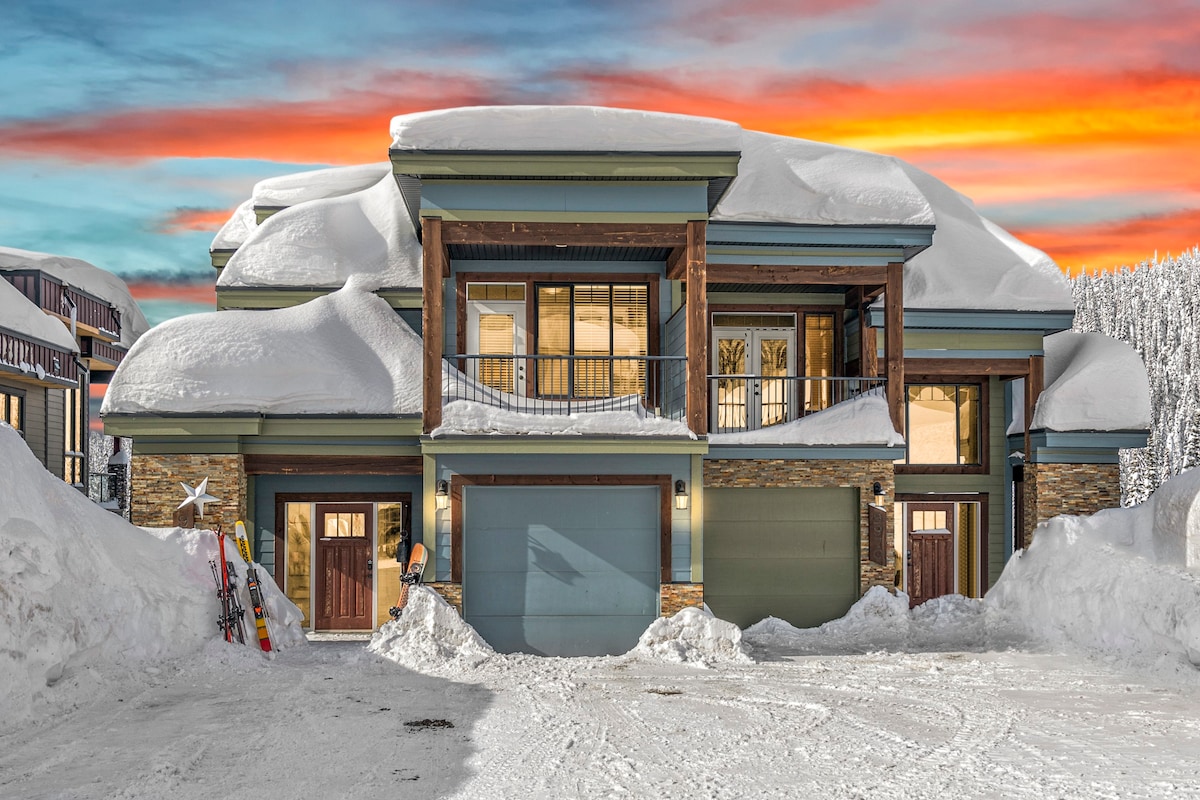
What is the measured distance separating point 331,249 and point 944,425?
40.9ft

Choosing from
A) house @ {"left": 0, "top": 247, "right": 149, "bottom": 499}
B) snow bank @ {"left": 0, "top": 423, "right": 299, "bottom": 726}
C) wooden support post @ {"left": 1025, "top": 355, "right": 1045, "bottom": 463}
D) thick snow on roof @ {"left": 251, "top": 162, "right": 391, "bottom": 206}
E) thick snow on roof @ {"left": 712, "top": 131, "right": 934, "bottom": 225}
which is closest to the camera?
snow bank @ {"left": 0, "top": 423, "right": 299, "bottom": 726}

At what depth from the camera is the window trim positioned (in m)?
18.5

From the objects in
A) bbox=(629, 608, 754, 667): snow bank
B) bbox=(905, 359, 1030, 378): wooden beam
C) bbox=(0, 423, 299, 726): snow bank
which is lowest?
bbox=(629, 608, 754, 667): snow bank

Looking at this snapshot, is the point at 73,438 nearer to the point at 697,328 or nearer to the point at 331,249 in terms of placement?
the point at 331,249

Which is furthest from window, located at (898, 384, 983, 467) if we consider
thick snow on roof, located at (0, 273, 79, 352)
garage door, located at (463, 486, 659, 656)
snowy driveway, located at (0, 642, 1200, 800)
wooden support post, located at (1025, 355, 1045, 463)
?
thick snow on roof, located at (0, 273, 79, 352)

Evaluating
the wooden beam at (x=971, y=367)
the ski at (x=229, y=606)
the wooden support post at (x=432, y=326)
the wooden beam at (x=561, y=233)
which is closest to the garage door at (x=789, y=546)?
the wooden beam at (x=971, y=367)

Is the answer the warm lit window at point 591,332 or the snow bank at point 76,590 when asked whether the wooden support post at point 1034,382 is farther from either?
the snow bank at point 76,590

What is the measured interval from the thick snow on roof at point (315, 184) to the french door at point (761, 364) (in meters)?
8.84

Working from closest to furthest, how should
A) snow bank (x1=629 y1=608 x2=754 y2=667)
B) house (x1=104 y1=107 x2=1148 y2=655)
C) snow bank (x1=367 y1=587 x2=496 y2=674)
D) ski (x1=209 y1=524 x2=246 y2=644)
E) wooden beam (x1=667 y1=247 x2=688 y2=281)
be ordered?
ski (x1=209 y1=524 x2=246 y2=644) < snow bank (x1=367 y1=587 x2=496 y2=674) < snow bank (x1=629 y1=608 x2=754 y2=667) < house (x1=104 y1=107 x2=1148 y2=655) < wooden beam (x1=667 y1=247 x2=688 y2=281)

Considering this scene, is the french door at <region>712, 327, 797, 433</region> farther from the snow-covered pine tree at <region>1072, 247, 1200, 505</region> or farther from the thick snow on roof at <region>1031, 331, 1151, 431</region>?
the snow-covered pine tree at <region>1072, 247, 1200, 505</region>

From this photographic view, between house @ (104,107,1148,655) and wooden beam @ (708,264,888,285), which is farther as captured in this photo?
wooden beam @ (708,264,888,285)

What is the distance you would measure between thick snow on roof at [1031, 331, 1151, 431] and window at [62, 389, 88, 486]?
24.2 meters

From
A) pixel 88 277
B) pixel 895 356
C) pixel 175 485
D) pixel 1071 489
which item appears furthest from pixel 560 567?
pixel 88 277

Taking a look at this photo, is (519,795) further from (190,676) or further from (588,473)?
(588,473)
